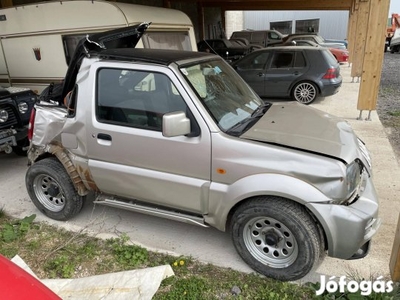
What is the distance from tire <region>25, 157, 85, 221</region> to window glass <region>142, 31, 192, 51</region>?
2719mm

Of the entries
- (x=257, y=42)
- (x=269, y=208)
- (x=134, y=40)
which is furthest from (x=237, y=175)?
(x=257, y=42)

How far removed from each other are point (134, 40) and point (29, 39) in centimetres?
334

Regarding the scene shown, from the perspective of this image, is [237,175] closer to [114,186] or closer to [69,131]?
[114,186]

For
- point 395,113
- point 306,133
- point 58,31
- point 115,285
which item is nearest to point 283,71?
point 395,113

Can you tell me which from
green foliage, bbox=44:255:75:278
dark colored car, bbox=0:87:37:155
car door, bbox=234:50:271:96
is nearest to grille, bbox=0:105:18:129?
dark colored car, bbox=0:87:37:155

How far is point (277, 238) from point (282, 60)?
7.42 metres

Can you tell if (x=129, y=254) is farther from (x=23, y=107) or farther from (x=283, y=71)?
(x=283, y=71)

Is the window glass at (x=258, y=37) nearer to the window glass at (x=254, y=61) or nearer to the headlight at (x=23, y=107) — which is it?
the window glass at (x=254, y=61)

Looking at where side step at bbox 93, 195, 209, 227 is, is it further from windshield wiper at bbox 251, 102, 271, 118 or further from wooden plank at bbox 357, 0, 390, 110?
wooden plank at bbox 357, 0, 390, 110

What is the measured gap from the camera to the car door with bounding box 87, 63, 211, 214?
281cm

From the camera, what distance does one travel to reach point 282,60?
920 cm

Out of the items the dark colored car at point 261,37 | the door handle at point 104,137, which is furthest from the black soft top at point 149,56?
the dark colored car at point 261,37

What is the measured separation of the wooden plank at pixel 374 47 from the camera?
22.0 feet

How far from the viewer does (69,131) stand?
332cm
